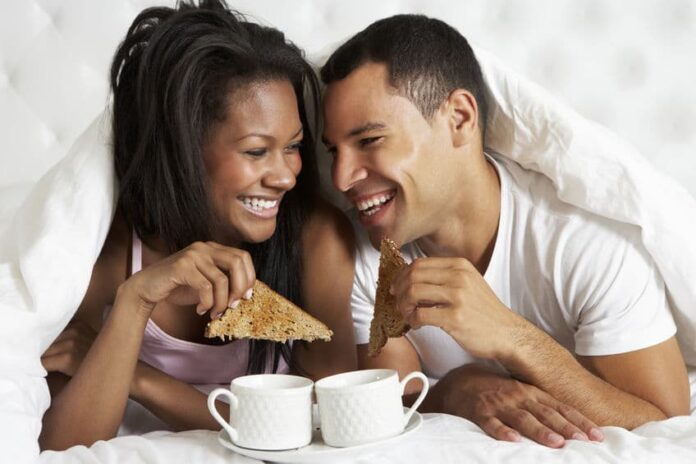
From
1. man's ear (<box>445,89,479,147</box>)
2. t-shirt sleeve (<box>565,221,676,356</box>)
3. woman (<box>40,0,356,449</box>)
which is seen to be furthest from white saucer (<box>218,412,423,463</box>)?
man's ear (<box>445,89,479,147</box>)

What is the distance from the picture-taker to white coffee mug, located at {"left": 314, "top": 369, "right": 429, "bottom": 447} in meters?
1.10

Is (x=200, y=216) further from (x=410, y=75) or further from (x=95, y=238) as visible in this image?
(x=410, y=75)

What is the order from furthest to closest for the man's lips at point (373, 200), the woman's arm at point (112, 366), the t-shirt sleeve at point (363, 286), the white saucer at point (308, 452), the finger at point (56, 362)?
1. the t-shirt sleeve at point (363, 286)
2. the man's lips at point (373, 200)
3. the finger at point (56, 362)
4. the woman's arm at point (112, 366)
5. the white saucer at point (308, 452)

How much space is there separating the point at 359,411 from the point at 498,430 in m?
0.28

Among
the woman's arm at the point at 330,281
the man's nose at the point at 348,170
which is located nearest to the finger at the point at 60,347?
the woman's arm at the point at 330,281

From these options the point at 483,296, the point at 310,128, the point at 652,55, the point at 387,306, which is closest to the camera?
the point at 483,296

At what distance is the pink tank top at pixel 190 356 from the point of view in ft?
5.33

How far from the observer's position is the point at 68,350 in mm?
1491

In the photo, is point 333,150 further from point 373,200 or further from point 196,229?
point 196,229

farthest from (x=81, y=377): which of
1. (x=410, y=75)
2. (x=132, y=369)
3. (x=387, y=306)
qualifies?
(x=410, y=75)

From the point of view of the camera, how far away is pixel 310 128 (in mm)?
1716

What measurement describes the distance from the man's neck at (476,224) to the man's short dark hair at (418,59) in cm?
14

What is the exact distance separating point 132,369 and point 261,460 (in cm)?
34

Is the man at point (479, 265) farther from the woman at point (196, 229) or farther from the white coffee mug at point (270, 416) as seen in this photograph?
the white coffee mug at point (270, 416)
